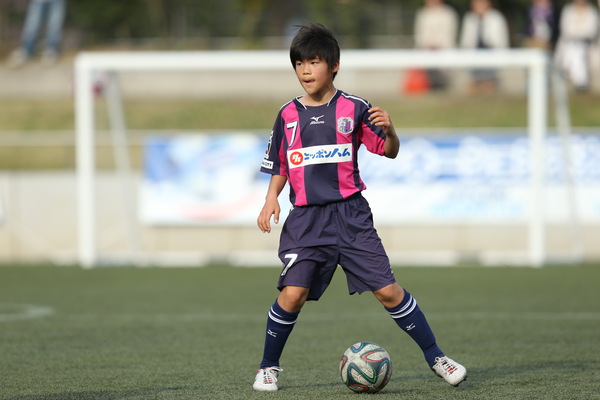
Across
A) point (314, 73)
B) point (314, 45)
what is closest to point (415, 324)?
point (314, 73)

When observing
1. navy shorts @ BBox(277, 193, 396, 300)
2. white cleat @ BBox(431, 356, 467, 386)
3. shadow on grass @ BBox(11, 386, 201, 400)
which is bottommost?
shadow on grass @ BBox(11, 386, 201, 400)

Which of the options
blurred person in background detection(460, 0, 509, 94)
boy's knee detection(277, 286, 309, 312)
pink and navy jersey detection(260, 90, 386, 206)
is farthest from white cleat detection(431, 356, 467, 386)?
blurred person in background detection(460, 0, 509, 94)

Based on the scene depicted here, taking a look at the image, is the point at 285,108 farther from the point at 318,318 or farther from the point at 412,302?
the point at 318,318

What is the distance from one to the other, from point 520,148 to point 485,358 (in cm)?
856

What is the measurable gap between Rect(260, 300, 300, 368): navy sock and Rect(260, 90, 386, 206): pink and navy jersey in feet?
1.76

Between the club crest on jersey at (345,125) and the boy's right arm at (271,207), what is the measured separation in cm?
42

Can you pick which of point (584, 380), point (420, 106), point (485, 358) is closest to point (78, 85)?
point (420, 106)

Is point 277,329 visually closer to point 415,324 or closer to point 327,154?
point 415,324

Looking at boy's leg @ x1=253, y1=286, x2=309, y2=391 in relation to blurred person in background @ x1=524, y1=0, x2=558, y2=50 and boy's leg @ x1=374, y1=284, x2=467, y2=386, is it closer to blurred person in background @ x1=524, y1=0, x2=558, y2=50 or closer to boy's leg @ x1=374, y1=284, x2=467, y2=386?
boy's leg @ x1=374, y1=284, x2=467, y2=386

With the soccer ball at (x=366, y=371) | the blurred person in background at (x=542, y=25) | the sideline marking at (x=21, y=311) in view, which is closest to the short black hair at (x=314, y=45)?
the soccer ball at (x=366, y=371)

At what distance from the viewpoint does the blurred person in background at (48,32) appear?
20.0 m

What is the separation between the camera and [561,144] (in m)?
14.0

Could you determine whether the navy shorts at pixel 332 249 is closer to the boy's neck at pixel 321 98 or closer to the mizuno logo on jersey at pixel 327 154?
the mizuno logo on jersey at pixel 327 154

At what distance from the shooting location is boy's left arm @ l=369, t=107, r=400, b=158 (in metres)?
5.14
